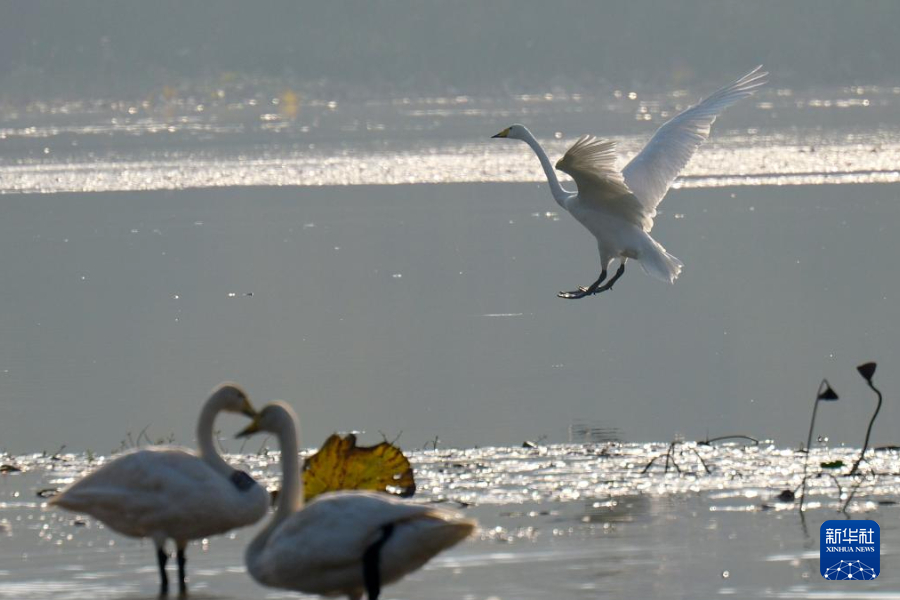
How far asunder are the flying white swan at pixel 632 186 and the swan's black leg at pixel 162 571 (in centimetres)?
614

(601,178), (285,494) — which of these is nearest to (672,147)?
(601,178)

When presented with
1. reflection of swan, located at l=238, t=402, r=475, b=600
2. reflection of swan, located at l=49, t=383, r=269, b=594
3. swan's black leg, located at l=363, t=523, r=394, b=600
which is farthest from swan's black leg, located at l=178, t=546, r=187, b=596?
swan's black leg, located at l=363, t=523, r=394, b=600

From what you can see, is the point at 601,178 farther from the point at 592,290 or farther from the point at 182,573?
the point at 182,573

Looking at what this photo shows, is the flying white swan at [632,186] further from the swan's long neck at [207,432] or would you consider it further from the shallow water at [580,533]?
the swan's long neck at [207,432]

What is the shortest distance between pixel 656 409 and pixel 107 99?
69.7m

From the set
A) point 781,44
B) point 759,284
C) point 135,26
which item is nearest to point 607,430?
point 759,284

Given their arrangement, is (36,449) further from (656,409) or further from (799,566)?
(799,566)

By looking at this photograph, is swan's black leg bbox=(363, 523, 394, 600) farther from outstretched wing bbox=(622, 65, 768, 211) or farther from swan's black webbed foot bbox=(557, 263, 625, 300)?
outstretched wing bbox=(622, 65, 768, 211)

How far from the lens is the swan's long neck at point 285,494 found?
21.5 feet

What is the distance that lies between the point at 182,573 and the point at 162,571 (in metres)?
0.07

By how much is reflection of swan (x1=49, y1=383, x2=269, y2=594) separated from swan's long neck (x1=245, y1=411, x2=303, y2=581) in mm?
400

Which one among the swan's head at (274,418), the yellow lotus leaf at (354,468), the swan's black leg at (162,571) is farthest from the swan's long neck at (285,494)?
the yellow lotus leaf at (354,468)

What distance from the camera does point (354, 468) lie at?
27.1 ft

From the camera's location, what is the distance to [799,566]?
698cm
